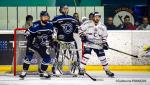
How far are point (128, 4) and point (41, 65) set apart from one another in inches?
254

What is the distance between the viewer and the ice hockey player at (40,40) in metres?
13.8

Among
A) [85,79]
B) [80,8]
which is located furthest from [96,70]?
[85,79]

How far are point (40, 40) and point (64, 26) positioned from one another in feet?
2.55

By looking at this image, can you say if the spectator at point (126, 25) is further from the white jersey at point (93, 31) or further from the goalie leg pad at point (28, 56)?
the goalie leg pad at point (28, 56)

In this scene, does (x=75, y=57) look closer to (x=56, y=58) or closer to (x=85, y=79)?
(x=56, y=58)

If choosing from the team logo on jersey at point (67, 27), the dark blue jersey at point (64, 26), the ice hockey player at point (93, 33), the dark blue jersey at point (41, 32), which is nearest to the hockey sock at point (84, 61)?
the ice hockey player at point (93, 33)

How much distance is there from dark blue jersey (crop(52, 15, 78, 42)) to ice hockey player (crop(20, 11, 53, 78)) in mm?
425

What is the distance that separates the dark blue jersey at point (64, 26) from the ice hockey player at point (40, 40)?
1.40ft

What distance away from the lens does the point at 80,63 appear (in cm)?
1436

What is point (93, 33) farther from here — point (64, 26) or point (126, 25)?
point (126, 25)

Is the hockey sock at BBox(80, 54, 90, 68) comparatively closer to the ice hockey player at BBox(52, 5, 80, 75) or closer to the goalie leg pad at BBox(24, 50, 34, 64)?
the ice hockey player at BBox(52, 5, 80, 75)

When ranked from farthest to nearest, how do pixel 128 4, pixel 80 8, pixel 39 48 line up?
pixel 128 4
pixel 80 8
pixel 39 48

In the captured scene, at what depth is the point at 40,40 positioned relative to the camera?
13844 millimetres

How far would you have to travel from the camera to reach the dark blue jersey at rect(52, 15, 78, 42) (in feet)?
46.9
